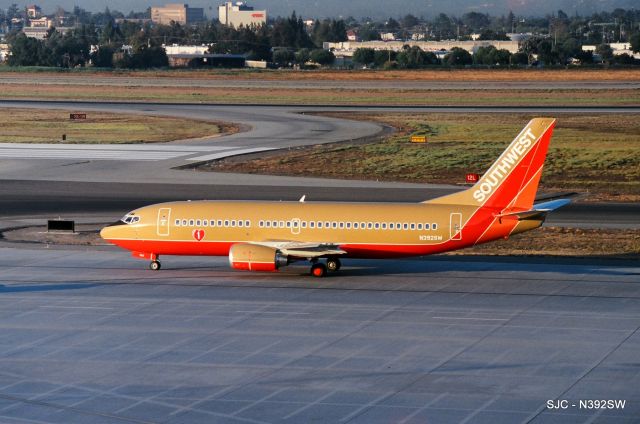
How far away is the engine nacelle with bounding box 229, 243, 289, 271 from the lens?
52.3 metres

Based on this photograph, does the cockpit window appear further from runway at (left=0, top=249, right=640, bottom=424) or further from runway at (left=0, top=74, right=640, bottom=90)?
runway at (left=0, top=74, right=640, bottom=90)

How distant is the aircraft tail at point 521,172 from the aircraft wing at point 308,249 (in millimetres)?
7771

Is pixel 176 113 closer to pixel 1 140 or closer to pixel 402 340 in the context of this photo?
pixel 1 140

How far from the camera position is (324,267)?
5403 cm

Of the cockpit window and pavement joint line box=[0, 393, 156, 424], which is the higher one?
the cockpit window

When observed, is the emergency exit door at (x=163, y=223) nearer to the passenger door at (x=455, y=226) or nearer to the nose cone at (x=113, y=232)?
the nose cone at (x=113, y=232)

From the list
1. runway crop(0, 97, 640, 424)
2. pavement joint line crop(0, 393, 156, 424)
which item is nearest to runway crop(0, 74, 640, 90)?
runway crop(0, 97, 640, 424)

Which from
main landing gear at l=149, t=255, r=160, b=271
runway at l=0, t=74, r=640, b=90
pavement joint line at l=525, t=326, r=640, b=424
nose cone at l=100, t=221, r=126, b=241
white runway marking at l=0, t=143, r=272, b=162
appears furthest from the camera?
runway at l=0, t=74, r=640, b=90

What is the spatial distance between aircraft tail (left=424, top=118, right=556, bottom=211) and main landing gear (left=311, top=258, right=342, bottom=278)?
8.08 meters

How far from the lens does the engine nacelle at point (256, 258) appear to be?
5234 cm

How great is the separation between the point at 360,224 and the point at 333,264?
2.85 meters

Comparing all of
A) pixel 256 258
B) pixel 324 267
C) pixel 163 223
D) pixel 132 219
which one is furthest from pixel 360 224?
pixel 132 219

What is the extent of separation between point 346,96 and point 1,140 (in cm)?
6537

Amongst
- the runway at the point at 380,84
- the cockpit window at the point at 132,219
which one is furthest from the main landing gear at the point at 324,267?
the runway at the point at 380,84
